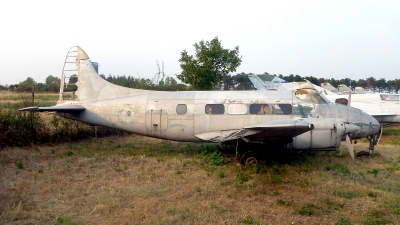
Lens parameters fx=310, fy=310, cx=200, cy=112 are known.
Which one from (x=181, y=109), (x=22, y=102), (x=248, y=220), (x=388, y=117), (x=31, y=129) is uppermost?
(x=22, y=102)

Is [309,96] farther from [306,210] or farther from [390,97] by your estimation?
[390,97]

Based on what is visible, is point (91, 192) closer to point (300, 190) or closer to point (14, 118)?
point (300, 190)

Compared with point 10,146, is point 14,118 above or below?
above

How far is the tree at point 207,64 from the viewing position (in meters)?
19.8

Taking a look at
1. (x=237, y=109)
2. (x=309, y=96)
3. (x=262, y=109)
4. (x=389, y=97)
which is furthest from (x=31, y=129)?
(x=389, y=97)

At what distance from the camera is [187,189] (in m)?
7.41

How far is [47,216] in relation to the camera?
5.71m

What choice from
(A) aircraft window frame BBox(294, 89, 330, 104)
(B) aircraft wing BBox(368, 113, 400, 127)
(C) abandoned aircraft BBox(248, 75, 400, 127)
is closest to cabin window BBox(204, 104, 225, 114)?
(A) aircraft window frame BBox(294, 89, 330, 104)

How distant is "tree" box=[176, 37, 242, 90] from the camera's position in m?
19.8

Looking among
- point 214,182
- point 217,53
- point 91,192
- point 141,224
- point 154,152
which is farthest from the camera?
point 217,53

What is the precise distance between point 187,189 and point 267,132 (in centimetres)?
273

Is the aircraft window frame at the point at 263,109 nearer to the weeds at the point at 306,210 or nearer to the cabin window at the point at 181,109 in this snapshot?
the cabin window at the point at 181,109

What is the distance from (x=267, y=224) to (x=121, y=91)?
A: 7.80 meters

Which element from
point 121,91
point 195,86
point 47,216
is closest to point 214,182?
point 47,216
